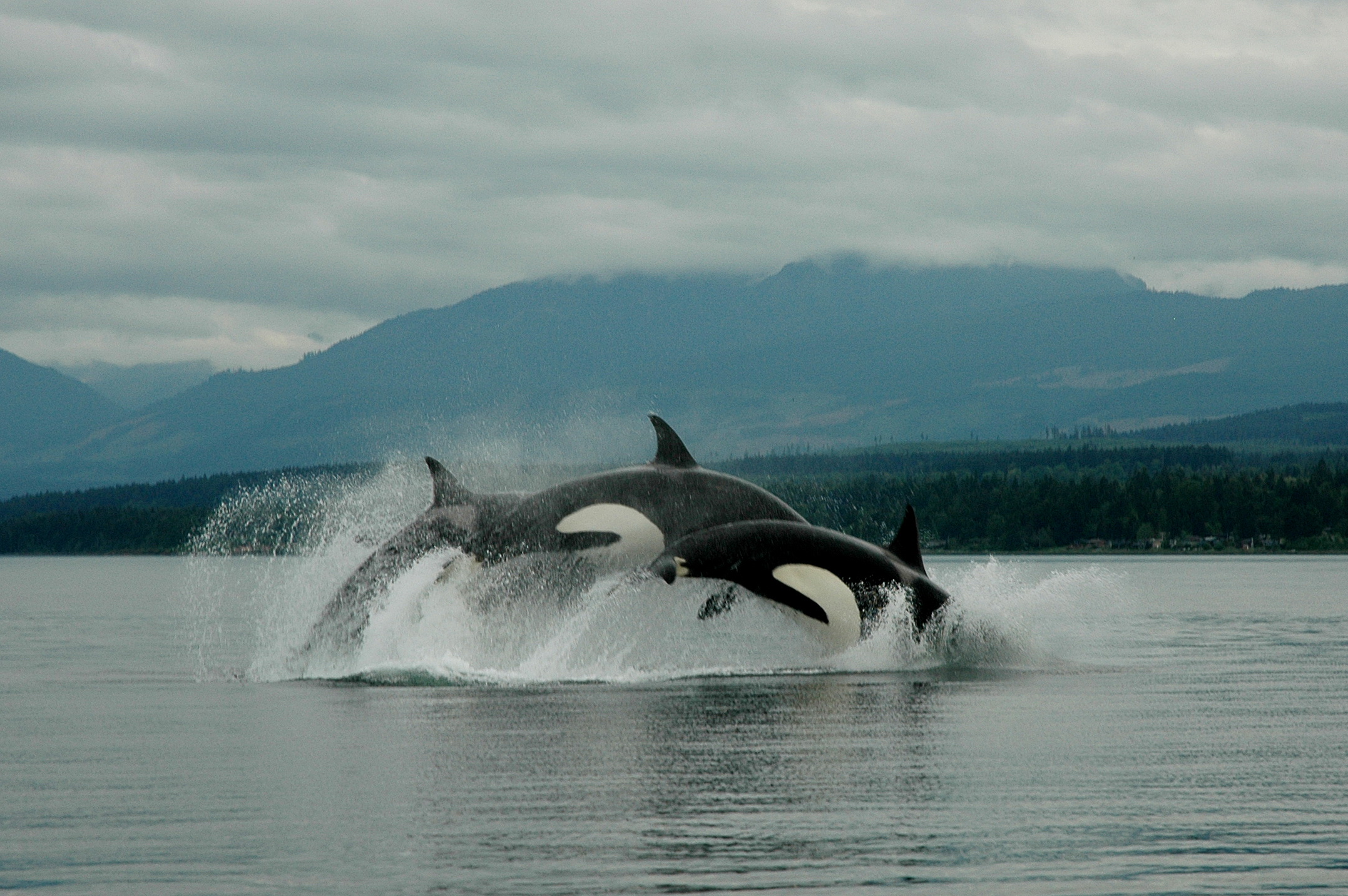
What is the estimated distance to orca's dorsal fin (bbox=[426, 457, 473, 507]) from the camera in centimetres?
3034

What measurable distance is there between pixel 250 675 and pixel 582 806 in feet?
51.6

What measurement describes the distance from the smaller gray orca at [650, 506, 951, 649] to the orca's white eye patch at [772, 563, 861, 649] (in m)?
0.01

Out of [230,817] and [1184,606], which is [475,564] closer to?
[230,817]

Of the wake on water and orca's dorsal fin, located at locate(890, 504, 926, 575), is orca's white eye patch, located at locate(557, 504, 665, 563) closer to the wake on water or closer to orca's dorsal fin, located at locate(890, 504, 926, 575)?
the wake on water

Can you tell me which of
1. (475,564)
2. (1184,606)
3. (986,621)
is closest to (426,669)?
(475,564)

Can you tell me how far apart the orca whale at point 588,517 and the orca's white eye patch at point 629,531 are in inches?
0.4

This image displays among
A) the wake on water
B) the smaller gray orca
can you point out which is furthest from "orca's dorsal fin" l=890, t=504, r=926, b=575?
the wake on water

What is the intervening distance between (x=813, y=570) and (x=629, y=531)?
9.92 ft

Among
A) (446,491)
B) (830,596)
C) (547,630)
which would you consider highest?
(446,491)

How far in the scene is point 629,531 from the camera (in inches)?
1156

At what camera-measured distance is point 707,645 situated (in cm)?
4025

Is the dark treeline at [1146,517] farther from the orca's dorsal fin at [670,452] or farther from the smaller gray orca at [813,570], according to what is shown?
the orca's dorsal fin at [670,452]

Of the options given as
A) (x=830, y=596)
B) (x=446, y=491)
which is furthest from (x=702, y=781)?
(x=446, y=491)

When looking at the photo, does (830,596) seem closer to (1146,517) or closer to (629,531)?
(629,531)
